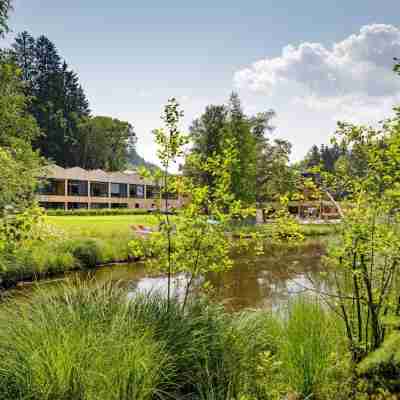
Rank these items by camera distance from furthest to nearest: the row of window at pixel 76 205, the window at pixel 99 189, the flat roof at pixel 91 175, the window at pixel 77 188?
the window at pixel 99 189 → the window at pixel 77 188 → the flat roof at pixel 91 175 → the row of window at pixel 76 205

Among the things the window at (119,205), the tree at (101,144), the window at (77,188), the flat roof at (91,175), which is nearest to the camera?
the flat roof at (91,175)

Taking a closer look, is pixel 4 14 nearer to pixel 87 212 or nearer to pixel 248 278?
pixel 248 278

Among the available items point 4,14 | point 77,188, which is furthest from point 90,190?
point 4,14

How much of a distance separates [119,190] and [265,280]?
36807 mm

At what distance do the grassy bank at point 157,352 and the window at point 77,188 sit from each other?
3827 centimetres

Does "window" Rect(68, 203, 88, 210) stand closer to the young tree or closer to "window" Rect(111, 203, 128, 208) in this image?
"window" Rect(111, 203, 128, 208)

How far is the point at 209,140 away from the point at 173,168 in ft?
88.4

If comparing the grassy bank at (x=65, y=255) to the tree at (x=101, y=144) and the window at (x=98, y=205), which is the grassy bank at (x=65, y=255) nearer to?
the window at (x=98, y=205)

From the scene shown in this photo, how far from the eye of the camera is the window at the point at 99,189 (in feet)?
140

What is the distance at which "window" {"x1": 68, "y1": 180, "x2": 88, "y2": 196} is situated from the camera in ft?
131

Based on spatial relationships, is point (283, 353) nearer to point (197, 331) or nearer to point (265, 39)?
point (197, 331)

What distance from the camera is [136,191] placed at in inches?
1895

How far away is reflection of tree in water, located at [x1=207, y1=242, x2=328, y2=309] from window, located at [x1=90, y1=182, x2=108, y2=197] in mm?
30148

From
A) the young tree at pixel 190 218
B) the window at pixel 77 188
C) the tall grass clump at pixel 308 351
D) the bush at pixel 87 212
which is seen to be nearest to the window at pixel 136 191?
the window at pixel 77 188
